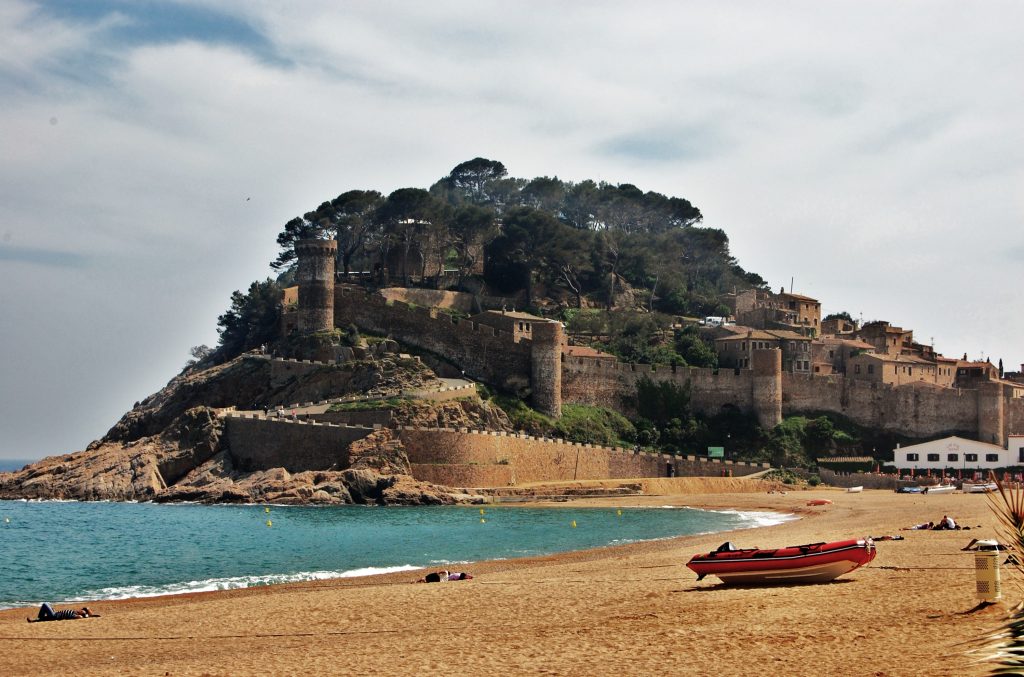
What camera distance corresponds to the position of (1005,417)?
186 ft

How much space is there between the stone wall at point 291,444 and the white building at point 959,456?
85.1 feet

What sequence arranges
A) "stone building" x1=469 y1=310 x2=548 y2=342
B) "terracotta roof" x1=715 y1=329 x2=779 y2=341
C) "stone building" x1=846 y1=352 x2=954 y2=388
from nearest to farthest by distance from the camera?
"stone building" x1=469 y1=310 x2=548 y2=342
"stone building" x1=846 y1=352 x2=954 y2=388
"terracotta roof" x1=715 y1=329 x2=779 y2=341

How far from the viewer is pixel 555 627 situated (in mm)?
13750

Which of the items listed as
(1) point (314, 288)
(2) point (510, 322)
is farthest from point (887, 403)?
(1) point (314, 288)

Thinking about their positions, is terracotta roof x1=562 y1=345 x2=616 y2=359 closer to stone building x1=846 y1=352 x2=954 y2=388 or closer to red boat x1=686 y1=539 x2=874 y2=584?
stone building x1=846 y1=352 x2=954 y2=388

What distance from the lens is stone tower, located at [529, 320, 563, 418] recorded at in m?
52.5

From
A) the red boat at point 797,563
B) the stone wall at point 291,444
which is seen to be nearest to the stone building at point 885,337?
the stone wall at point 291,444

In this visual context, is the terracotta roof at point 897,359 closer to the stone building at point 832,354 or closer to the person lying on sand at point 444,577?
the stone building at point 832,354

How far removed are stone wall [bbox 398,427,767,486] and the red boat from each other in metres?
29.0

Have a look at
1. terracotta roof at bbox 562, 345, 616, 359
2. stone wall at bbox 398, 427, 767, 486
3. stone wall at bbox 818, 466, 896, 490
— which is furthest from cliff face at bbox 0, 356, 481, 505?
stone wall at bbox 818, 466, 896, 490

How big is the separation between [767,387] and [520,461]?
15161 mm

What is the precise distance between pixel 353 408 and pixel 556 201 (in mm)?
37845

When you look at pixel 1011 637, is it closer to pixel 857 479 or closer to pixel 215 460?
pixel 215 460

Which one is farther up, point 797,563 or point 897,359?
point 897,359
